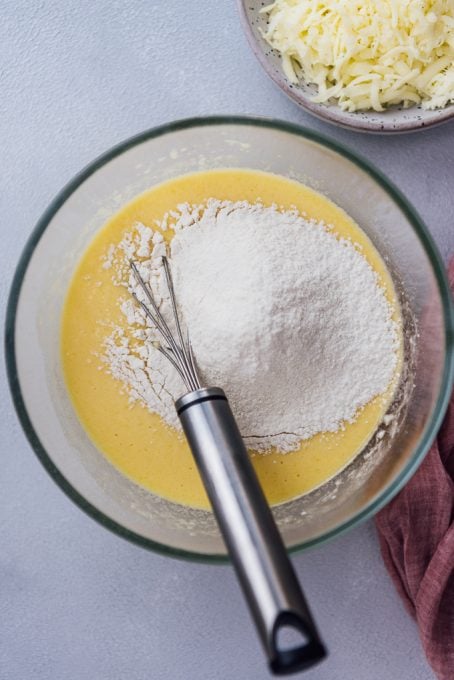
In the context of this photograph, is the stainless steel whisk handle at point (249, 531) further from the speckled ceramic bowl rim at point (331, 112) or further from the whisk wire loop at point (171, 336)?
the speckled ceramic bowl rim at point (331, 112)

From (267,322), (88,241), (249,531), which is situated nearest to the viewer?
(249,531)

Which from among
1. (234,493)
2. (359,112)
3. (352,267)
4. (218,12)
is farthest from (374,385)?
(218,12)

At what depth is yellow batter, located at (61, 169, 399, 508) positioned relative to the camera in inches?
38.5

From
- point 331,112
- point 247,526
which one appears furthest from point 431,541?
point 331,112

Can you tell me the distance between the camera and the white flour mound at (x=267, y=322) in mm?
894

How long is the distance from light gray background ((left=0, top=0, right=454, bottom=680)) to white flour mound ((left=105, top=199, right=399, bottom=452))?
0.69 ft

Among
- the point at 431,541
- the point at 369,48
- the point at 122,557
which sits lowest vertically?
the point at 431,541

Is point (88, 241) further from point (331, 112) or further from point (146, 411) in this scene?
point (331, 112)

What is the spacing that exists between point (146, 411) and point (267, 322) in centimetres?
20

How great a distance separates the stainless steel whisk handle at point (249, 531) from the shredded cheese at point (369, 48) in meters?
0.49

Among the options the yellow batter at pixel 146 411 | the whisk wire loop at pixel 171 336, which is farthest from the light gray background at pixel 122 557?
the whisk wire loop at pixel 171 336

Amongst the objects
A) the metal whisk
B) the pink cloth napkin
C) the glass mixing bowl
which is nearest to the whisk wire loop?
the metal whisk

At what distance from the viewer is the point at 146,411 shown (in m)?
0.97

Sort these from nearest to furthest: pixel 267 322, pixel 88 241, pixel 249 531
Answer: pixel 249 531
pixel 267 322
pixel 88 241
